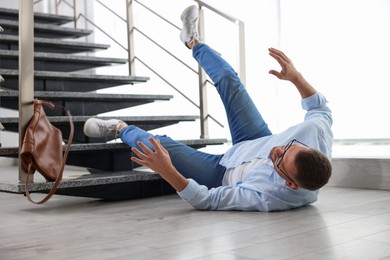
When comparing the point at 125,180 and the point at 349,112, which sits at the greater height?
the point at 349,112

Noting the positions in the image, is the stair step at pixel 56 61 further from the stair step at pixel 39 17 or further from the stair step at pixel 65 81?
the stair step at pixel 39 17

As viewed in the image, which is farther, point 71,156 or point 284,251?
point 71,156

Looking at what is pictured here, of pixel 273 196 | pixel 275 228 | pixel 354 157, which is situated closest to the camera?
pixel 275 228

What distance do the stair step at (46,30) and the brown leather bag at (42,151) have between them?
1.67 m

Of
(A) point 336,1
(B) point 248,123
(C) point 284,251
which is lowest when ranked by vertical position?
(C) point 284,251

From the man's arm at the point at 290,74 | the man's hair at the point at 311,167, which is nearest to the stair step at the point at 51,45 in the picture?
the man's arm at the point at 290,74

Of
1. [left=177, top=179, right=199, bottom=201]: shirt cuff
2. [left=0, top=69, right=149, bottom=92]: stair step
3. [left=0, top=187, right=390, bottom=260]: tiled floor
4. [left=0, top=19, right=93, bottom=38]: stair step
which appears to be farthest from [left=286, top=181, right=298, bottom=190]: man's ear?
[left=0, top=19, right=93, bottom=38]: stair step

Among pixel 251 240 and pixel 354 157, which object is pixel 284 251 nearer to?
pixel 251 240

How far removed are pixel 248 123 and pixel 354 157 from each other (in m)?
0.69

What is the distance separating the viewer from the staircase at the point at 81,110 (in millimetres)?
2398

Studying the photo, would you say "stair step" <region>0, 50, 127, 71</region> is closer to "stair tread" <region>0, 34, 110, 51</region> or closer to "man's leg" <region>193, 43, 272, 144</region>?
"stair tread" <region>0, 34, 110, 51</region>

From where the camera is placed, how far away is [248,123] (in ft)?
8.20

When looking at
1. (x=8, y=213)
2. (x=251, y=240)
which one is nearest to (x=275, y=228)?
(x=251, y=240)

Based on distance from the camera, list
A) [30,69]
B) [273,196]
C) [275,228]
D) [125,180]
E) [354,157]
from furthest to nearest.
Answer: [354,157] < [125,180] < [30,69] < [273,196] < [275,228]
